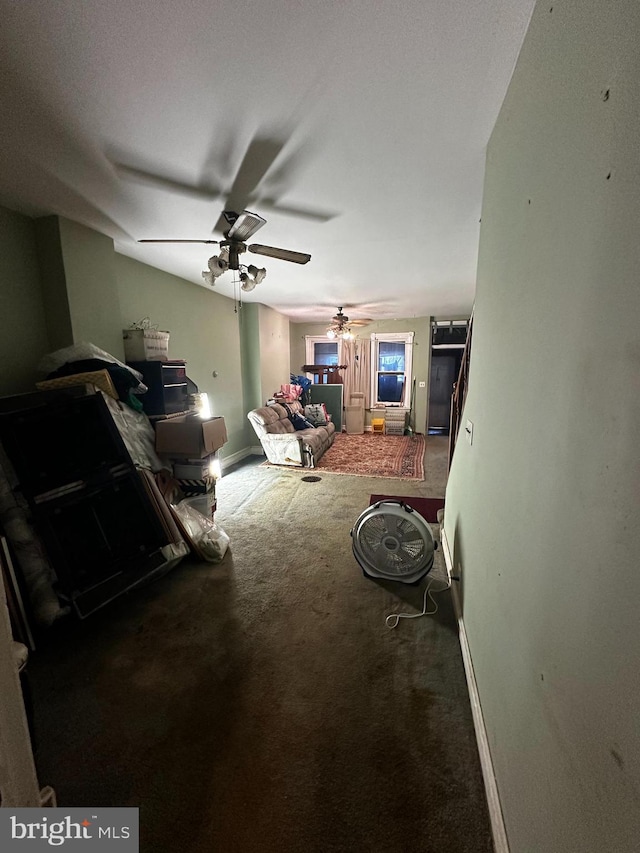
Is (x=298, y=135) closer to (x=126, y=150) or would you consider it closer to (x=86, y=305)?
(x=126, y=150)

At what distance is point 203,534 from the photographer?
259 centimetres

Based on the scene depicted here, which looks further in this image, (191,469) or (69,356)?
(191,469)

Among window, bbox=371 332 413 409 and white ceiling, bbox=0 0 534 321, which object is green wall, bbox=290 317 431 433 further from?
white ceiling, bbox=0 0 534 321

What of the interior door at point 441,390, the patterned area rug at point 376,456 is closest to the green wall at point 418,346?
the patterned area rug at point 376,456

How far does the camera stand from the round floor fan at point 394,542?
201cm

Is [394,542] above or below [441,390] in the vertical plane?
below

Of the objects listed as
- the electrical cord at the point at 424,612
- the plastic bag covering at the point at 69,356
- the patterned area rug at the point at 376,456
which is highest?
the plastic bag covering at the point at 69,356

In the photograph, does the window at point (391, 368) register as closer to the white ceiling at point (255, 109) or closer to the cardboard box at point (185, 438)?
the white ceiling at point (255, 109)

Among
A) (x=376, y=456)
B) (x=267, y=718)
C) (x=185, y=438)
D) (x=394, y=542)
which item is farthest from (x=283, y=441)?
(x=267, y=718)

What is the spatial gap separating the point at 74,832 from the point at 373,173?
9.83 ft

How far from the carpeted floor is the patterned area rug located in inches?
96.8

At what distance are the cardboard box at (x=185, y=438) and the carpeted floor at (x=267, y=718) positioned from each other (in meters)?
0.99

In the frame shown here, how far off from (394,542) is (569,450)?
1.55 metres

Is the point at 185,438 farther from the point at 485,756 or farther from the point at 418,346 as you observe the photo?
the point at 418,346
